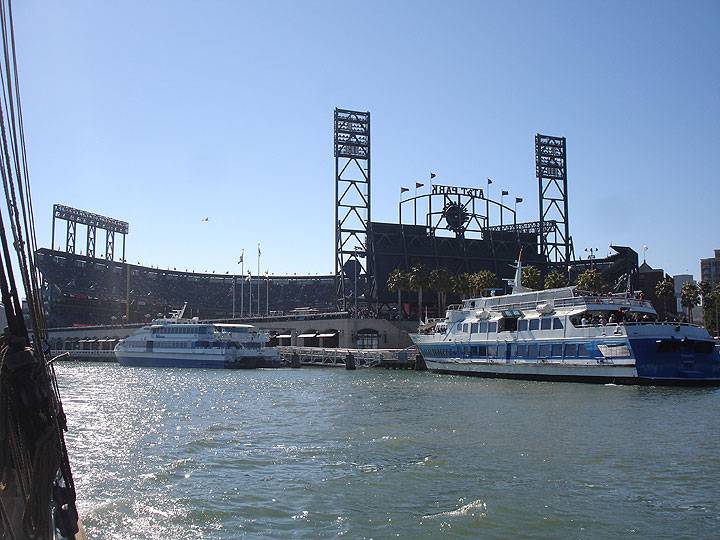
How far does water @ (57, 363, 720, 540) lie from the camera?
17469 millimetres

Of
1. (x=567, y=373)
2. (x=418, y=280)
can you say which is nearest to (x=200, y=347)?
(x=418, y=280)

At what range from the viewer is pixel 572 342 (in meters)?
58.5

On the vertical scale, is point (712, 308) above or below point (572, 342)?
above

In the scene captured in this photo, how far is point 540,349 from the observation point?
62.2 meters

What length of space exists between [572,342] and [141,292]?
137m

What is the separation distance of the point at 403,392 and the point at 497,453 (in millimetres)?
27093

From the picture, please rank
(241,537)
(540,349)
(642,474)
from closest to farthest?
1. (241,537)
2. (642,474)
3. (540,349)

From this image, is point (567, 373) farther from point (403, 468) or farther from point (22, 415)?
point (22, 415)

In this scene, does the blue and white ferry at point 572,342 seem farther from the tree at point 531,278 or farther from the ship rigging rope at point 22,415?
the ship rigging rope at point 22,415

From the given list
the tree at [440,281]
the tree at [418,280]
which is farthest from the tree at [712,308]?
the tree at [418,280]

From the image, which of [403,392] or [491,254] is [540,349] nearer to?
[403,392]

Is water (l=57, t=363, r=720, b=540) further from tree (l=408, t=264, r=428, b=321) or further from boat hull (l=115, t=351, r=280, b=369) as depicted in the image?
tree (l=408, t=264, r=428, b=321)

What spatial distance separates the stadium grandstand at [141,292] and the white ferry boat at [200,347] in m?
52.5

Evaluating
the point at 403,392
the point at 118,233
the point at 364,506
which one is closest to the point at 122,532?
the point at 364,506
